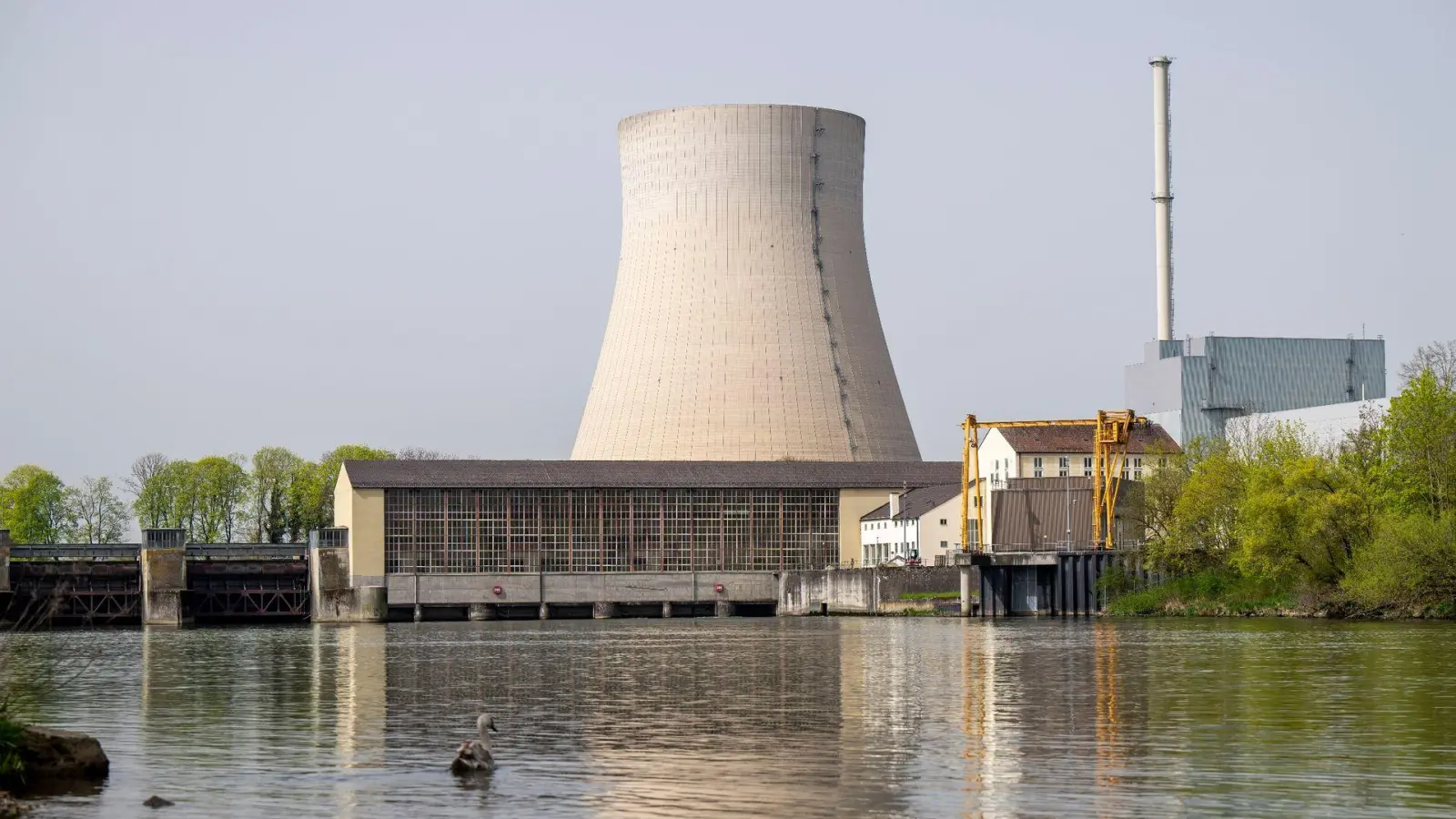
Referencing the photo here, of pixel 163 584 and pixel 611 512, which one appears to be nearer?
pixel 163 584

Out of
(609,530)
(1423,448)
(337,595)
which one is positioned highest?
(1423,448)

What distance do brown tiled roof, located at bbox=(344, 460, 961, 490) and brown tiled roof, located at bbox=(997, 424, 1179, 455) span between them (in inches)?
176

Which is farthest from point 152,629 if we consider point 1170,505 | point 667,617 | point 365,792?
point 365,792

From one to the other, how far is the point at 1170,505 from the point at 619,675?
33449 mm

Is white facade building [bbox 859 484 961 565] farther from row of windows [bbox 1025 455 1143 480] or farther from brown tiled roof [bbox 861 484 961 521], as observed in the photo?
row of windows [bbox 1025 455 1143 480]

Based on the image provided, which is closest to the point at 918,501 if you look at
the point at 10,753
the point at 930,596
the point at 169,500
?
the point at 930,596

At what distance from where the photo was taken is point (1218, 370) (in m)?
78.9

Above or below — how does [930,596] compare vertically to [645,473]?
below

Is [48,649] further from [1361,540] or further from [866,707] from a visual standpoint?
[1361,540]

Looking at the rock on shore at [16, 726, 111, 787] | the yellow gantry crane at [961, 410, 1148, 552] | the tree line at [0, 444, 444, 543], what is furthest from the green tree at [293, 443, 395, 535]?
the rock on shore at [16, 726, 111, 787]

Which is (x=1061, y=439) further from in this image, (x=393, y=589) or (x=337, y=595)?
(x=337, y=595)

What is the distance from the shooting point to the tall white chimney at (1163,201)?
7962 centimetres

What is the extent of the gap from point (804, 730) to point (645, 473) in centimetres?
5320

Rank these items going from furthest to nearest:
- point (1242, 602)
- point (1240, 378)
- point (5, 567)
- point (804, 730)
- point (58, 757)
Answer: point (1240, 378) < point (5, 567) < point (1242, 602) < point (804, 730) < point (58, 757)
